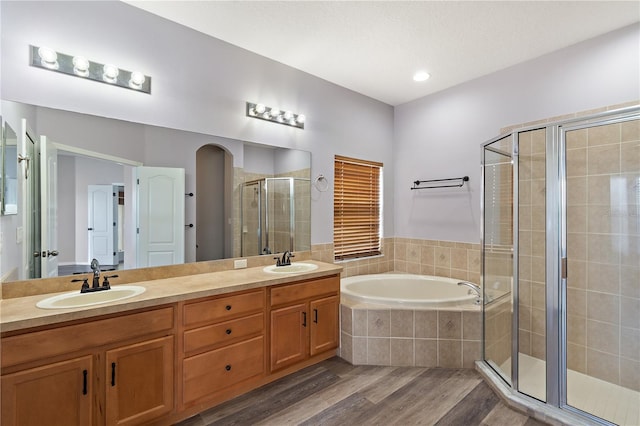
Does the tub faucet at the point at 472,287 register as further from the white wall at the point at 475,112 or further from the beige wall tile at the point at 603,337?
the beige wall tile at the point at 603,337

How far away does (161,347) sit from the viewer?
5.73ft

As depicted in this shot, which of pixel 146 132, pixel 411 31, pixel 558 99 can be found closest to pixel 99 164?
pixel 146 132

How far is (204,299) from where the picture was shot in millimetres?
1920

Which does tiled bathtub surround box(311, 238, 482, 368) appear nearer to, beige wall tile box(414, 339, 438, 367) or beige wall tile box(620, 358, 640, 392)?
beige wall tile box(414, 339, 438, 367)

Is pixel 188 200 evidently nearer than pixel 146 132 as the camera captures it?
No

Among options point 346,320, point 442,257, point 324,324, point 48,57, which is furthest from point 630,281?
point 48,57

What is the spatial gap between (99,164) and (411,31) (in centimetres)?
253

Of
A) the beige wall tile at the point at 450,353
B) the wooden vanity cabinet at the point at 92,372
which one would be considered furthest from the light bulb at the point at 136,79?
the beige wall tile at the point at 450,353

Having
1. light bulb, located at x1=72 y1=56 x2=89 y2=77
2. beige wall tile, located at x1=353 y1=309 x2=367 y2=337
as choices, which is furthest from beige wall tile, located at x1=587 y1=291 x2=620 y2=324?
light bulb, located at x1=72 y1=56 x2=89 y2=77

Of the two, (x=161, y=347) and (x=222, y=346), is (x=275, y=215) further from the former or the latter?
(x=161, y=347)

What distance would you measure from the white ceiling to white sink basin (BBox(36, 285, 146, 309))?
77.7 inches

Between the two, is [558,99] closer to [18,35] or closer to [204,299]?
[204,299]

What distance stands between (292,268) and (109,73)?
2.01 meters

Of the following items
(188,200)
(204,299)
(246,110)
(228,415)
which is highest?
(246,110)
